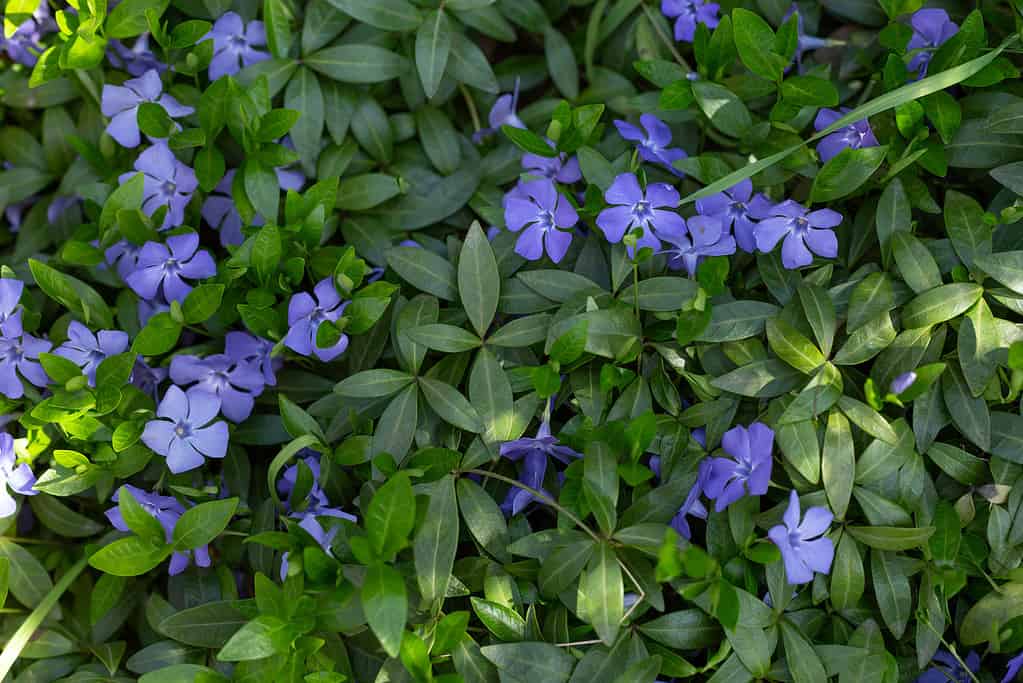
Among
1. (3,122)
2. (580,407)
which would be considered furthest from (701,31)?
(3,122)

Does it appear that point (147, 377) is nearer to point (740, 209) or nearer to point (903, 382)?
point (740, 209)

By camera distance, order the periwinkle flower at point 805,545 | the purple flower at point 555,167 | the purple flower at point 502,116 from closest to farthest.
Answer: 1. the periwinkle flower at point 805,545
2. the purple flower at point 555,167
3. the purple flower at point 502,116

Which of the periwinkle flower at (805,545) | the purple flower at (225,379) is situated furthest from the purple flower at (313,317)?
the periwinkle flower at (805,545)

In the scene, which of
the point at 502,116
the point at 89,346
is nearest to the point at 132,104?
the point at 89,346

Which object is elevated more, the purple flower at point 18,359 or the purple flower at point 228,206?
the purple flower at point 228,206

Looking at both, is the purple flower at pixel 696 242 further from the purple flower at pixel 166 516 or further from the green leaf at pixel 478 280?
the purple flower at pixel 166 516

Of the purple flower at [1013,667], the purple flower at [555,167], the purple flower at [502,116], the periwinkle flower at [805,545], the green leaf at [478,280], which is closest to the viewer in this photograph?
the periwinkle flower at [805,545]

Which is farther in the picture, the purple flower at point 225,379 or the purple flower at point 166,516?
the purple flower at point 225,379
